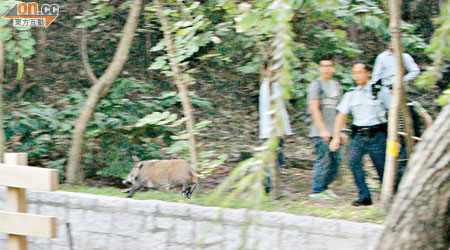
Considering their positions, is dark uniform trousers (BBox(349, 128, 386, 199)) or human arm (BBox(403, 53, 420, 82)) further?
human arm (BBox(403, 53, 420, 82))

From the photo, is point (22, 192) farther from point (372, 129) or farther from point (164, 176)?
point (372, 129)

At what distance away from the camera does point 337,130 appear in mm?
6633

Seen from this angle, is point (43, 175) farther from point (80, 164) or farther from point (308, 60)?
point (308, 60)

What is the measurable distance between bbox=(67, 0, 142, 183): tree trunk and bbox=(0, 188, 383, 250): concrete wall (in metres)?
1.55

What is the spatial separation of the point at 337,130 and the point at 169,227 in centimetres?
223

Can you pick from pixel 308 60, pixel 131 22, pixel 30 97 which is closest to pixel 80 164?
pixel 131 22

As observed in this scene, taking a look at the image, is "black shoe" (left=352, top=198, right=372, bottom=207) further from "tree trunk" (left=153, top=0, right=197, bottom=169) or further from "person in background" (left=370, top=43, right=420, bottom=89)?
"tree trunk" (left=153, top=0, right=197, bottom=169)

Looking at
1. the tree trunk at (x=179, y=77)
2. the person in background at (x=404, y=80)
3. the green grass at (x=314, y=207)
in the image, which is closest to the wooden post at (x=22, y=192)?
the green grass at (x=314, y=207)

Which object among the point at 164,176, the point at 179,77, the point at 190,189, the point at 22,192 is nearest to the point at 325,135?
the point at 190,189

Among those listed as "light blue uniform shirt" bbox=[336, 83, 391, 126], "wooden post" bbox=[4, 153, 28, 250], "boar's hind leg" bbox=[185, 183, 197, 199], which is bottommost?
"boar's hind leg" bbox=[185, 183, 197, 199]

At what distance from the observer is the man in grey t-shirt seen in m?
6.71

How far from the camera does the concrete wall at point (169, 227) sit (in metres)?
5.12

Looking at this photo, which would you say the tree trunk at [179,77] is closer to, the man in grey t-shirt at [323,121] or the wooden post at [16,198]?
the man in grey t-shirt at [323,121]

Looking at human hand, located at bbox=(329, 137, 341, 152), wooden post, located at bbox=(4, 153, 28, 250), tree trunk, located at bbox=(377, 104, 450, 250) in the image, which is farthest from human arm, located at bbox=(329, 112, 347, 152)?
tree trunk, located at bbox=(377, 104, 450, 250)
